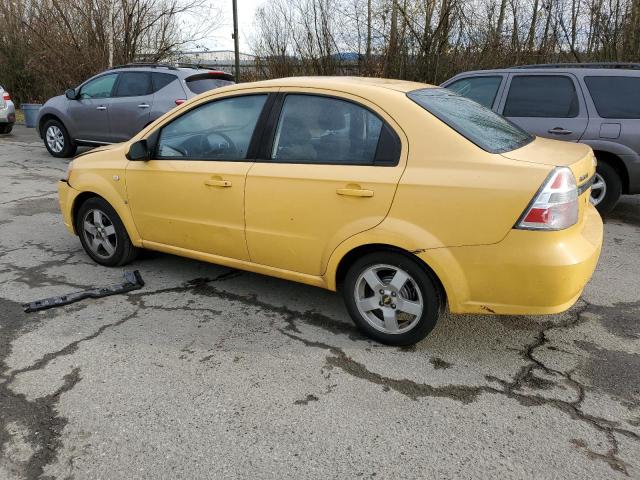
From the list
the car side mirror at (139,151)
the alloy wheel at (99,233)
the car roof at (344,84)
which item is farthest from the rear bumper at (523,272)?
the alloy wheel at (99,233)

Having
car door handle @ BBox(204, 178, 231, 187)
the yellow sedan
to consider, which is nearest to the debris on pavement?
the yellow sedan

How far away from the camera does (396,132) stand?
3.14 m

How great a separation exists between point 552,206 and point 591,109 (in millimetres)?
3956

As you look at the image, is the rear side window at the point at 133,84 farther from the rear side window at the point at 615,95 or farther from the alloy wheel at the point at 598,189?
the alloy wheel at the point at 598,189

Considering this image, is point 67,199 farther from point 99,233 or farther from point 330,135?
point 330,135

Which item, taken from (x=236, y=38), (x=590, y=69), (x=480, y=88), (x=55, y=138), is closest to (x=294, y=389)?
(x=480, y=88)

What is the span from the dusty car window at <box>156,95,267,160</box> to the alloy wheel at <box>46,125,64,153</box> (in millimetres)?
7849

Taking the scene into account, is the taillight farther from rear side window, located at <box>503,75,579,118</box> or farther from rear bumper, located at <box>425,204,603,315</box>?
rear side window, located at <box>503,75,579,118</box>

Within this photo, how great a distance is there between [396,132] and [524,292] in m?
1.16

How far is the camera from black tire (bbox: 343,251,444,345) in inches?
123

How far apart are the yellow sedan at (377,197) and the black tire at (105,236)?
1.32ft

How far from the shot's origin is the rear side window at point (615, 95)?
19.2 ft

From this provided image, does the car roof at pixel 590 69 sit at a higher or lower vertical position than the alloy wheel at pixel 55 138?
higher

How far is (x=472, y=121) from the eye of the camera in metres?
3.38
